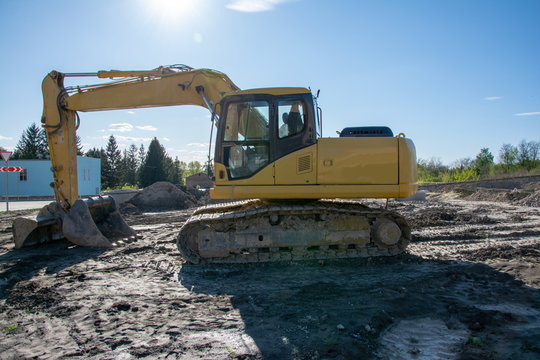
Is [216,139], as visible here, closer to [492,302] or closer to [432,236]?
[492,302]

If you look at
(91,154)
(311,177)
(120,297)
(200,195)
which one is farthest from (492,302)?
(91,154)

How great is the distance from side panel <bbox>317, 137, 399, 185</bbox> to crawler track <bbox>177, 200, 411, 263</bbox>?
533 millimetres

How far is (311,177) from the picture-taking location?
5.36 meters

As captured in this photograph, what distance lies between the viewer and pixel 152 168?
53.9m

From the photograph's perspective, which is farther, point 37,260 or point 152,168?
point 152,168

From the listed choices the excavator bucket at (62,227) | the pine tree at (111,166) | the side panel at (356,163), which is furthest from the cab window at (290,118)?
the pine tree at (111,166)

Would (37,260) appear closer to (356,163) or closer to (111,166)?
(356,163)

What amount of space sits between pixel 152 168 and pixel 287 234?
171 feet

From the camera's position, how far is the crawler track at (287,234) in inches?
215

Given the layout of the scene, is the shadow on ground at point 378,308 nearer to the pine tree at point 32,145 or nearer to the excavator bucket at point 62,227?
the excavator bucket at point 62,227

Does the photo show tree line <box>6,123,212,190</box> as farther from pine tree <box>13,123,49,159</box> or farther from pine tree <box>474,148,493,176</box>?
pine tree <box>474,148,493,176</box>

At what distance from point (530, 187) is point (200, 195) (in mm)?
18761

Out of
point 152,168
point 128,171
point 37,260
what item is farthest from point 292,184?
point 128,171

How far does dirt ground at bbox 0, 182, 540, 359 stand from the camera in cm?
290
